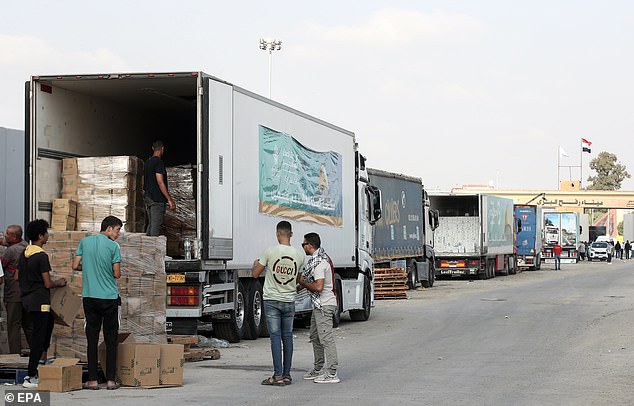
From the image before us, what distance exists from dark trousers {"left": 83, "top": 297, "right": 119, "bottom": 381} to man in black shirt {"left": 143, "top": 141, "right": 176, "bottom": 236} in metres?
3.90

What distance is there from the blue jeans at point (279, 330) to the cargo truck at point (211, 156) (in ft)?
10.6

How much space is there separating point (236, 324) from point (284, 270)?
508 cm

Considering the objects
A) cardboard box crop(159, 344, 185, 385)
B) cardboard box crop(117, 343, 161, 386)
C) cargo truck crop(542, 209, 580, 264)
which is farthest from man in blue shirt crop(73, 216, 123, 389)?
cargo truck crop(542, 209, 580, 264)

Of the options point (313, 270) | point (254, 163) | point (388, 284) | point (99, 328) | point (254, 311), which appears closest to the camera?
point (99, 328)

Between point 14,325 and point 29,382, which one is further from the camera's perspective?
point 14,325

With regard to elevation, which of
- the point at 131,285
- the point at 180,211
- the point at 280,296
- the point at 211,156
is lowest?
the point at 280,296

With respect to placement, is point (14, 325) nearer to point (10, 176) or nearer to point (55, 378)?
point (55, 378)

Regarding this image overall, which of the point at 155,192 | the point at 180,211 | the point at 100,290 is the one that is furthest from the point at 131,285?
the point at 180,211

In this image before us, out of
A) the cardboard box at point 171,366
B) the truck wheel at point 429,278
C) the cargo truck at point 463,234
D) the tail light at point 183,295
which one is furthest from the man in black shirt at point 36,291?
the cargo truck at point 463,234

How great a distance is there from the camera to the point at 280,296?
41.2 feet

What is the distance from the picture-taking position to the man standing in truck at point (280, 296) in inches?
493

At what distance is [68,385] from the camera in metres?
11.7

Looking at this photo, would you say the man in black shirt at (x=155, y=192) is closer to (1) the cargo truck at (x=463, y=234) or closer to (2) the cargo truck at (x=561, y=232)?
(1) the cargo truck at (x=463, y=234)

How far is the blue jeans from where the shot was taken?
12.5 m
